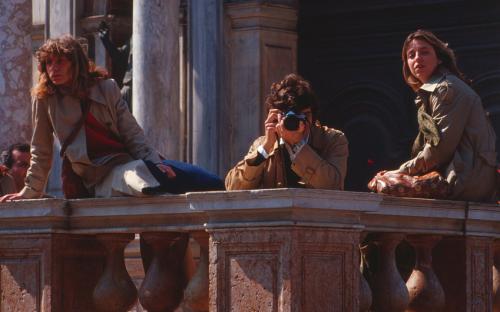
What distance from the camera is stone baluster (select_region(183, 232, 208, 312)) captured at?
6.05 meters

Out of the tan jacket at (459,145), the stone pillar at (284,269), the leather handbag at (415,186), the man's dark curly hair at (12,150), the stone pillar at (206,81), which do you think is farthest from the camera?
the stone pillar at (206,81)

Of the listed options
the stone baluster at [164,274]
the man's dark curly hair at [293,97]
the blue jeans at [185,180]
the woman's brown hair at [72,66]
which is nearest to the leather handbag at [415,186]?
the man's dark curly hair at [293,97]

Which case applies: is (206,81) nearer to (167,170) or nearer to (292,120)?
(167,170)

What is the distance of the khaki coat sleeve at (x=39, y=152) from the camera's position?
692 centimetres

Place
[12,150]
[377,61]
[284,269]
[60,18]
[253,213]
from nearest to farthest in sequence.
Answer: [284,269] < [253,213] < [12,150] < [377,61] < [60,18]

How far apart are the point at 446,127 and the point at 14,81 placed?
26.6 feet

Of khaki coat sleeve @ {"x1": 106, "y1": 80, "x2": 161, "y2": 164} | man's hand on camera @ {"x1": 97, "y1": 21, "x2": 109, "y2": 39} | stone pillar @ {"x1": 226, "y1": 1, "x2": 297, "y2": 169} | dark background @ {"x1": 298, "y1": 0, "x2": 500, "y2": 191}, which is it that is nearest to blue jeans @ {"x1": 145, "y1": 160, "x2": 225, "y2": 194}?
khaki coat sleeve @ {"x1": 106, "y1": 80, "x2": 161, "y2": 164}

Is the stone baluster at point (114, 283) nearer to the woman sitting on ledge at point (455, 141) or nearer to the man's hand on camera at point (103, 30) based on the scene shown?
the woman sitting on ledge at point (455, 141)

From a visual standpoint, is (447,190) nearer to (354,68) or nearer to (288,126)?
(288,126)

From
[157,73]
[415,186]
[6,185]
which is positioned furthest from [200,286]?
[157,73]

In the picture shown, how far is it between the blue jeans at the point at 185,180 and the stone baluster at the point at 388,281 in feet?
2.47

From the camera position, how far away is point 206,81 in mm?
14555

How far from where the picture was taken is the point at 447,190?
6652 millimetres

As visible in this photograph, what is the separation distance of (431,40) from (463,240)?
Answer: 2.96 feet
